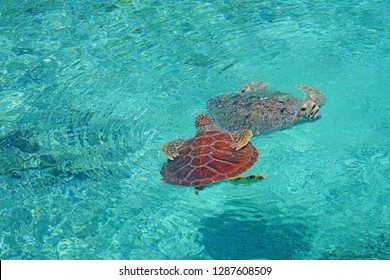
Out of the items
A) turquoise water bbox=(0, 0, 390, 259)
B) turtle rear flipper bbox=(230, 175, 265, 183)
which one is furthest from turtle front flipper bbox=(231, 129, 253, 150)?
turtle rear flipper bbox=(230, 175, 265, 183)

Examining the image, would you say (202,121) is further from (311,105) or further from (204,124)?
(311,105)

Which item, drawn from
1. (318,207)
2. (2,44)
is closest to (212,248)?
(318,207)

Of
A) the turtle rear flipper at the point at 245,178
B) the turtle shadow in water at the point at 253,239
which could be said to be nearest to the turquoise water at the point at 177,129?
the turtle shadow in water at the point at 253,239

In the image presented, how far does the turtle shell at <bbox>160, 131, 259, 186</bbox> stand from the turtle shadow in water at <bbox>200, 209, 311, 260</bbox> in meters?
0.49

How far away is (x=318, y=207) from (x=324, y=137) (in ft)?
4.39

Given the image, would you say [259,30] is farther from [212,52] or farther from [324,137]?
[324,137]

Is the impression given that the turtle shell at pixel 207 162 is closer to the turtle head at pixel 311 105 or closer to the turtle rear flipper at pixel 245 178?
the turtle rear flipper at pixel 245 178

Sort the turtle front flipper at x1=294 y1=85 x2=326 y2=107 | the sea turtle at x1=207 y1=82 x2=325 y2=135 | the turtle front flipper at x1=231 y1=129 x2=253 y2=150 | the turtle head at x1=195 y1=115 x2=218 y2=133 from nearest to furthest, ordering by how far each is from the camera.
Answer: the turtle front flipper at x1=231 y1=129 x2=253 y2=150 → the turtle head at x1=195 y1=115 x2=218 y2=133 → the sea turtle at x1=207 y1=82 x2=325 y2=135 → the turtle front flipper at x1=294 y1=85 x2=326 y2=107

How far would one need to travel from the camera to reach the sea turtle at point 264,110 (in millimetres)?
6523

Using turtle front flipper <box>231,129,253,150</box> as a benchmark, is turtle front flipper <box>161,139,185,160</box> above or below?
below

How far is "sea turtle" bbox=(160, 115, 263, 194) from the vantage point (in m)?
5.32

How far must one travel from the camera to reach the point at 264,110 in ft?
21.7

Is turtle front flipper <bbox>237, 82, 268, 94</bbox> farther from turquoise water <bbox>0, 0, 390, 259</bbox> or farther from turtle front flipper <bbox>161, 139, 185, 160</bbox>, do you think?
turtle front flipper <bbox>161, 139, 185, 160</bbox>
